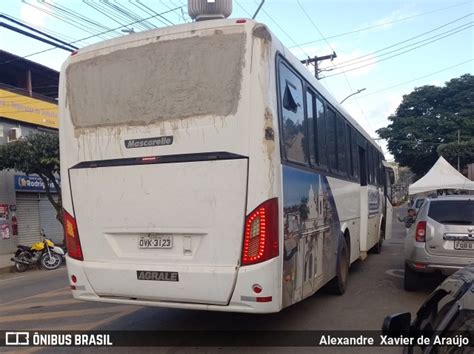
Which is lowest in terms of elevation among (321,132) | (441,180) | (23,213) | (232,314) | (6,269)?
(6,269)

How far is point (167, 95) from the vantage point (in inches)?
184

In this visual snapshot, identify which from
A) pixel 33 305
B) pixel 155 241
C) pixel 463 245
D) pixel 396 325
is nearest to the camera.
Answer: pixel 396 325

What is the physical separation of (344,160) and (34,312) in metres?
5.54

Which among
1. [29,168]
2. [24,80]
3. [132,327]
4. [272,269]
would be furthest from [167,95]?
[24,80]

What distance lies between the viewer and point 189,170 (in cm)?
450

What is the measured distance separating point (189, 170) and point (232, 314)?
8.79 ft

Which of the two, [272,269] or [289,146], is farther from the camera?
[289,146]

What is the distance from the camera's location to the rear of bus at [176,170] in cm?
432

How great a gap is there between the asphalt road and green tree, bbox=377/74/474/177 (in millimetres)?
30426

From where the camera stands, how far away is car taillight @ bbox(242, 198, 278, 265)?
14.0 feet

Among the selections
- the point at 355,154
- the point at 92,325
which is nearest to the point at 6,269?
Result: the point at 92,325

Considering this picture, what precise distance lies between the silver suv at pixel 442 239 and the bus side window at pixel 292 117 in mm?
3213

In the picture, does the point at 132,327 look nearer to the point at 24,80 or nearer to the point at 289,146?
the point at 289,146

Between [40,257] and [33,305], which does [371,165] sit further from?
[40,257]
